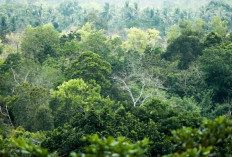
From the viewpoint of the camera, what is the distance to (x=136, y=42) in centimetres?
4778

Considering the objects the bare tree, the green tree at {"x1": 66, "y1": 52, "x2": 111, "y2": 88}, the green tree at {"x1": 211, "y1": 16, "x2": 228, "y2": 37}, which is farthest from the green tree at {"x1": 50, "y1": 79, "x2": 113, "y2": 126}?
the green tree at {"x1": 211, "y1": 16, "x2": 228, "y2": 37}

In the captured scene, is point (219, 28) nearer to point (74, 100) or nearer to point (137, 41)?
point (137, 41)

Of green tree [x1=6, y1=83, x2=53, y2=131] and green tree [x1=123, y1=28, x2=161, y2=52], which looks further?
green tree [x1=123, y1=28, x2=161, y2=52]

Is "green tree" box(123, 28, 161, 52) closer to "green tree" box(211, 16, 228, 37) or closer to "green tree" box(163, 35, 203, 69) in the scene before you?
"green tree" box(211, 16, 228, 37)

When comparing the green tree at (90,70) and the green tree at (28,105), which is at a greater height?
the green tree at (90,70)

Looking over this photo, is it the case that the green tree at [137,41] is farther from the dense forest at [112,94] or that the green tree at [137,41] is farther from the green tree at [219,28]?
the green tree at [219,28]

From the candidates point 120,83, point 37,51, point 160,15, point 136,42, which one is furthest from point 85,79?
point 160,15

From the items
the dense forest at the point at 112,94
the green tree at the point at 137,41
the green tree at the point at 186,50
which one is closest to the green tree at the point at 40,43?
the dense forest at the point at 112,94

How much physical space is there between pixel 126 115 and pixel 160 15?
55933 mm

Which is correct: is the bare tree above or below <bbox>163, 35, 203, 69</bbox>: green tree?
below

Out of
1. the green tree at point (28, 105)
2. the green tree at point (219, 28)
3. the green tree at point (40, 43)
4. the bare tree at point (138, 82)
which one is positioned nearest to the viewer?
the green tree at point (28, 105)

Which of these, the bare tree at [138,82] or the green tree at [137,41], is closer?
the bare tree at [138,82]

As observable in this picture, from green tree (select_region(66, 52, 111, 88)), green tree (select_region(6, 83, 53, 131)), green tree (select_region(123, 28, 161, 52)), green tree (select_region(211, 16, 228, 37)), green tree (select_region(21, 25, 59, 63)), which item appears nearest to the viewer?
green tree (select_region(6, 83, 53, 131))

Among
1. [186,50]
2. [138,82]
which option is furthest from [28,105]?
[186,50]
